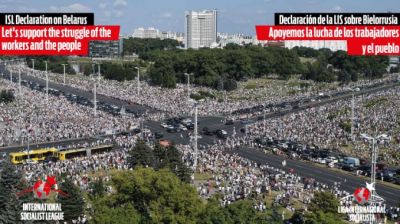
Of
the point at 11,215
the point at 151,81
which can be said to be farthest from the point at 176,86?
the point at 11,215

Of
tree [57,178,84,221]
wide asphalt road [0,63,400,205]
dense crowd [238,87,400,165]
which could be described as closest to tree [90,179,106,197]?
tree [57,178,84,221]

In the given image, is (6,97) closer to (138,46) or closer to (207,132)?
(207,132)

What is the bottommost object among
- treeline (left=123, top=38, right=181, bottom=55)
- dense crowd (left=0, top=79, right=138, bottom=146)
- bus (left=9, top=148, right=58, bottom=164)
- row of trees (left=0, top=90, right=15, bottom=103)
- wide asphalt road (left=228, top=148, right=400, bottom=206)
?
wide asphalt road (left=228, top=148, right=400, bottom=206)

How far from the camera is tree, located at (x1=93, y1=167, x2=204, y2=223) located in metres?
23.1

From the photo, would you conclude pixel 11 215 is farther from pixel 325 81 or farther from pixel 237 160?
pixel 325 81

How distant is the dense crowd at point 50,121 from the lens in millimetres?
53125

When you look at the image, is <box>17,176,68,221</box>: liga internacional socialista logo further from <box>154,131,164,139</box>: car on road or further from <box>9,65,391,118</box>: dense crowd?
<box>9,65,391,118</box>: dense crowd

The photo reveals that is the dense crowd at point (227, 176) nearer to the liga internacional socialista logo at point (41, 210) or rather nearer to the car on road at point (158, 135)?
the car on road at point (158, 135)

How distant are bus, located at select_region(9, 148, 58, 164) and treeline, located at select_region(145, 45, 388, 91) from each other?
160 feet

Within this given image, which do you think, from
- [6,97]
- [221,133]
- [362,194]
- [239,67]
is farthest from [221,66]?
[362,194]

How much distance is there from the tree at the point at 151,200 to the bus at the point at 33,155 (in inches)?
820

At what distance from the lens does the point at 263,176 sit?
126 feet

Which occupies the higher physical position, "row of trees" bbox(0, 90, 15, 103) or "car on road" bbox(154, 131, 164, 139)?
"row of trees" bbox(0, 90, 15, 103)

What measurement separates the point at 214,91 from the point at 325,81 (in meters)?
24.9
